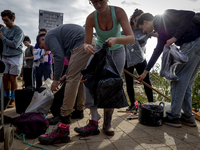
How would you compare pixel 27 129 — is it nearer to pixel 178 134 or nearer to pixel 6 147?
pixel 6 147

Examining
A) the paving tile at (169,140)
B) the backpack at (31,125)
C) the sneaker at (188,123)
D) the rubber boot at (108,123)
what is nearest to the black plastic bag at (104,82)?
the rubber boot at (108,123)

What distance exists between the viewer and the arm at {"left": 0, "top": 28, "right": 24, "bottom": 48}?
3596 mm

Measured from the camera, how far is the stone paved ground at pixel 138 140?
1.76 m

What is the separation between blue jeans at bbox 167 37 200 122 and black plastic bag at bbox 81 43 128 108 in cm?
115

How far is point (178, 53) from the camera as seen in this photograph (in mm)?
2348

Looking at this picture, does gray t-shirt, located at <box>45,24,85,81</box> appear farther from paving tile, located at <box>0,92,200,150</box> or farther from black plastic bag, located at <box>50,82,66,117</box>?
paving tile, located at <box>0,92,200,150</box>

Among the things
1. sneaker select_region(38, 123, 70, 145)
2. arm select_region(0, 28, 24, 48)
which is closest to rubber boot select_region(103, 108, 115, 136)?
sneaker select_region(38, 123, 70, 145)

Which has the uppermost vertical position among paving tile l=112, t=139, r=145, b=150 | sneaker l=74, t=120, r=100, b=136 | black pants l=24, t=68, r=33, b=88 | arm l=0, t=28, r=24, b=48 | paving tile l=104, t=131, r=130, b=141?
arm l=0, t=28, r=24, b=48

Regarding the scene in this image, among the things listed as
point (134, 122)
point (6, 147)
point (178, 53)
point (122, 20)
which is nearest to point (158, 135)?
point (134, 122)

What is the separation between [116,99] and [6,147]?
1168mm

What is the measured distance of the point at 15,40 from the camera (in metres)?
3.67

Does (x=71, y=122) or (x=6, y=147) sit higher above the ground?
(x=6, y=147)

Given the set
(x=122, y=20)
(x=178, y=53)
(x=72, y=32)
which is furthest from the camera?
(x=72, y=32)

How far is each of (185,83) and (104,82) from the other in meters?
1.46
